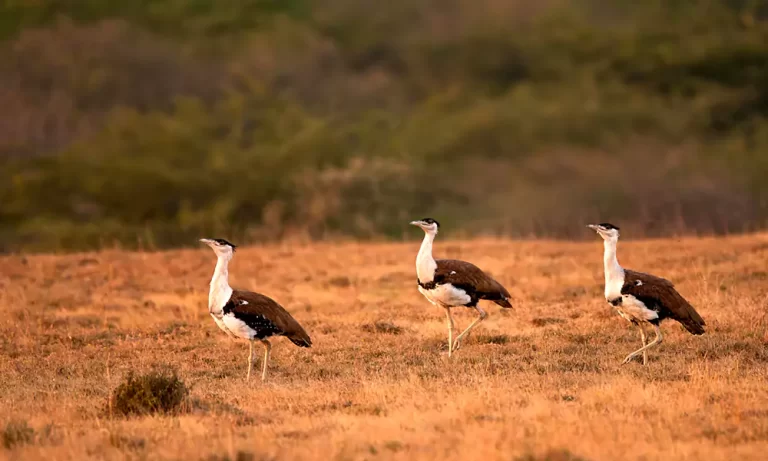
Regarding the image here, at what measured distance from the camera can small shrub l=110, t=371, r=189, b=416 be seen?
11.3 metres

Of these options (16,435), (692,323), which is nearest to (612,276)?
(692,323)

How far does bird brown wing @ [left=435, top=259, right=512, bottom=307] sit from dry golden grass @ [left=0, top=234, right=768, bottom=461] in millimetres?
687

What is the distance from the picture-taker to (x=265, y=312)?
13.5 m

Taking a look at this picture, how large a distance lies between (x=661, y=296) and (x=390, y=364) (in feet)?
10.7

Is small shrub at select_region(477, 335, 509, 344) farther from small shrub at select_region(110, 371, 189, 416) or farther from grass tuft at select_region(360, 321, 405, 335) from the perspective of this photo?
small shrub at select_region(110, 371, 189, 416)

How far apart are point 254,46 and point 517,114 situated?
17288 mm

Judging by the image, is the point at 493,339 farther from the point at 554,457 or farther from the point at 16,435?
the point at 16,435

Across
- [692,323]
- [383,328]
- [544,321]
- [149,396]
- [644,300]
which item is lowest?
[383,328]

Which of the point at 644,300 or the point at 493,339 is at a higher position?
the point at 644,300

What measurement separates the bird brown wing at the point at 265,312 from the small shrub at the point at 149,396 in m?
2.01

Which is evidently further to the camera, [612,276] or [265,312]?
[612,276]

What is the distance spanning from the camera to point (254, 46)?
196 feet

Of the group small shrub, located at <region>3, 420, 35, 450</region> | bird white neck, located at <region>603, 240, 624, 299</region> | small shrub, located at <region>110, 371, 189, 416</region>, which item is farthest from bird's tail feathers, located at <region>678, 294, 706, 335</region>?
small shrub, located at <region>3, 420, 35, 450</region>

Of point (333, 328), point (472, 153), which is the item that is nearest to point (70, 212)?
point (472, 153)
